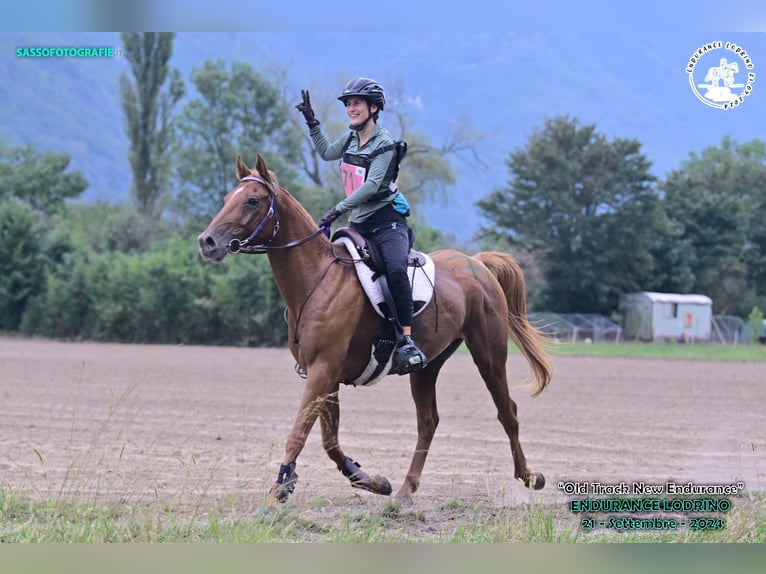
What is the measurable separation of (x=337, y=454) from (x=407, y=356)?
3.24 feet

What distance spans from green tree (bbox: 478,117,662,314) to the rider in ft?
131

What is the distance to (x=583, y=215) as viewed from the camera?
4906 cm

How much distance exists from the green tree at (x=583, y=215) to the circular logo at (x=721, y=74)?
39834mm

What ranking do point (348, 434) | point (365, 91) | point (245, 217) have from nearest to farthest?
point (245, 217)
point (365, 91)
point (348, 434)

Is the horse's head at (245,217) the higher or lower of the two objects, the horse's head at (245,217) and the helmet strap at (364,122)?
the lower

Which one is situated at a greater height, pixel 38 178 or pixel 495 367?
pixel 38 178

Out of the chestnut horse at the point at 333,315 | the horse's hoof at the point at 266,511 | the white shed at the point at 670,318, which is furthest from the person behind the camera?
the white shed at the point at 670,318

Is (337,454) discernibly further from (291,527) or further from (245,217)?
(245,217)

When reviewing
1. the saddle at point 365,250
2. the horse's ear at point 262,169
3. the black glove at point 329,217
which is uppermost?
the horse's ear at point 262,169

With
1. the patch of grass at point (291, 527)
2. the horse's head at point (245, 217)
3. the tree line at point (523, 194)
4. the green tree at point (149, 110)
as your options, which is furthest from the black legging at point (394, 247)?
the green tree at point (149, 110)

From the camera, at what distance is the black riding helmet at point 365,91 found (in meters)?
7.17

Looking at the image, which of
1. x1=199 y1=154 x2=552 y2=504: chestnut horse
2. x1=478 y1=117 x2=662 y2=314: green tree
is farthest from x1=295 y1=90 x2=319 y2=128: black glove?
x1=478 y1=117 x2=662 y2=314: green tree

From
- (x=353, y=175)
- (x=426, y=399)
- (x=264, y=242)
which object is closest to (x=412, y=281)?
(x=353, y=175)

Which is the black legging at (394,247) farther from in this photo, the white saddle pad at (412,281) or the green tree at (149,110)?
the green tree at (149,110)
